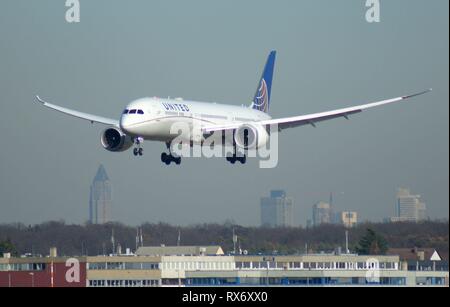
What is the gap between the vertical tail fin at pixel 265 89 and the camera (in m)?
87.2

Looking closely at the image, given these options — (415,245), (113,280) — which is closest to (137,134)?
(113,280)

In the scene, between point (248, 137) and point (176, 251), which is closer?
point (248, 137)

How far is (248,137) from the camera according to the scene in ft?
215

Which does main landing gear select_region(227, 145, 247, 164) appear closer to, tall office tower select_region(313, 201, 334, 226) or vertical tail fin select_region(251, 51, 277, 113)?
vertical tail fin select_region(251, 51, 277, 113)

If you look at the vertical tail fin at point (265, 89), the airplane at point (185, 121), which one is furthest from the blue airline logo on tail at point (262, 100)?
the airplane at point (185, 121)

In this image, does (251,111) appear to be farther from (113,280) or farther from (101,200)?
(101,200)

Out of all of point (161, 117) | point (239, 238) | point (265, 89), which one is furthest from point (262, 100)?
point (161, 117)

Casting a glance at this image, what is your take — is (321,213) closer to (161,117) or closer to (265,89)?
(265,89)

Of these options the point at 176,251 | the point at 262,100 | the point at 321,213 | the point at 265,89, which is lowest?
the point at 176,251

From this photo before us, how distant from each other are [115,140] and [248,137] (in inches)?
353

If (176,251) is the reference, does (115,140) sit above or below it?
above

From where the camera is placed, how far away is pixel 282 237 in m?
83.5

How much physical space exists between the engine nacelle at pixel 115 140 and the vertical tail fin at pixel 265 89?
73.0 feet
